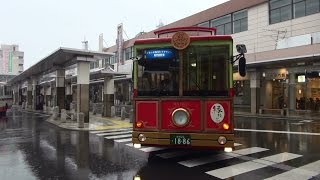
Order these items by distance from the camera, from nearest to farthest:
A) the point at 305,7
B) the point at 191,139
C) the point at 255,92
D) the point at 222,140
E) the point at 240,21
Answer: the point at 222,140, the point at 191,139, the point at 305,7, the point at 255,92, the point at 240,21

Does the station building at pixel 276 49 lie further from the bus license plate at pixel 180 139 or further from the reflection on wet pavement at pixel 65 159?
the bus license plate at pixel 180 139

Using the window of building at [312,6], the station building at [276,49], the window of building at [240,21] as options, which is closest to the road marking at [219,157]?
the station building at [276,49]

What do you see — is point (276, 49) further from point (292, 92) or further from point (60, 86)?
point (60, 86)

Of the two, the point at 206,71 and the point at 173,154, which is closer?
the point at 206,71

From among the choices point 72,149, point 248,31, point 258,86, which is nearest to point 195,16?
point 248,31

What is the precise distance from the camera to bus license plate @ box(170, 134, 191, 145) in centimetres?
960

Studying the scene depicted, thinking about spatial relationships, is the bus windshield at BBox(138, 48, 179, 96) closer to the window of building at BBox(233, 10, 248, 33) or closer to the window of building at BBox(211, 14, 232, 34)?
the window of building at BBox(233, 10, 248, 33)

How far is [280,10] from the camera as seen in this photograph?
31344mm

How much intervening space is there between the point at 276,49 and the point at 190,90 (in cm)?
2302

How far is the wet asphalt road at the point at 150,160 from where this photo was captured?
8734mm

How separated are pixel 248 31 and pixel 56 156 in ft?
89.8

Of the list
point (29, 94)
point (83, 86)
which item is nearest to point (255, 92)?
point (83, 86)

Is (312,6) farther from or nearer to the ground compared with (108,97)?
farther from the ground

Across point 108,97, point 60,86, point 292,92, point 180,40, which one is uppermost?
point 180,40
